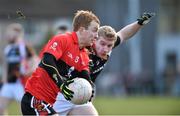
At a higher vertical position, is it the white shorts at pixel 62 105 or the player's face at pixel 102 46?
the player's face at pixel 102 46

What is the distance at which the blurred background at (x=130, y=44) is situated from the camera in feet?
134

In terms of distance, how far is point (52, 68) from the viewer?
9773 millimetres

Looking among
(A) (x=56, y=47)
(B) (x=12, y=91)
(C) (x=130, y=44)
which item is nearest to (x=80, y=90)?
(A) (x=56, y=47)

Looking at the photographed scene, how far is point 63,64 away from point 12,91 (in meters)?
5.88

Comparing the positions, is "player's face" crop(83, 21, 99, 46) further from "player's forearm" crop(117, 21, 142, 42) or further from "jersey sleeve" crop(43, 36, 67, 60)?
"player's forearm" crop(117, 21, 142, 42)

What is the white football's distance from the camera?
9.81 m

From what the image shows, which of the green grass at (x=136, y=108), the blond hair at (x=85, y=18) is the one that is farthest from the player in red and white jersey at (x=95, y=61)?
the green grass at (x=136, y=108)

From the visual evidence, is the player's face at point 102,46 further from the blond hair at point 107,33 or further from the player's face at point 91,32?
the player's face at point 91,32

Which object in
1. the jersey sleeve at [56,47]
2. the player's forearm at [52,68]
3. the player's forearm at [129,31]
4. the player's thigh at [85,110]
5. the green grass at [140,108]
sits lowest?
the green grass at [140,108]

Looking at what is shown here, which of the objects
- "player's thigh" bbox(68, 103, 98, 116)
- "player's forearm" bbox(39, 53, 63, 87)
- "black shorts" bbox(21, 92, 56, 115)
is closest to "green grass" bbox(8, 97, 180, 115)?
"player's thigh" bbox(68, 103, 98, 116)

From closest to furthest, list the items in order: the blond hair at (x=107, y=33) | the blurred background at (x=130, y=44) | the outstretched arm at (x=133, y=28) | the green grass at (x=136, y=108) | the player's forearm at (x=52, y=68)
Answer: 1. the player's forearm at (x=52, y=68)
2. the blond hair at (x=107, y=33)
3. the outstretched arm at (x=133, y=28)
4. the green grass at (x=136, y=108)
5. the blurred background at (x=130, y=44)

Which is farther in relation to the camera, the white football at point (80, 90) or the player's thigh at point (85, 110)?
the player's thigh at point (85, 110)

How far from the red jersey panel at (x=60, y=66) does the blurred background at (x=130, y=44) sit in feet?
73.6

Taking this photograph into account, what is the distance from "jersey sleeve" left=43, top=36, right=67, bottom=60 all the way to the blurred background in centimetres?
2268
